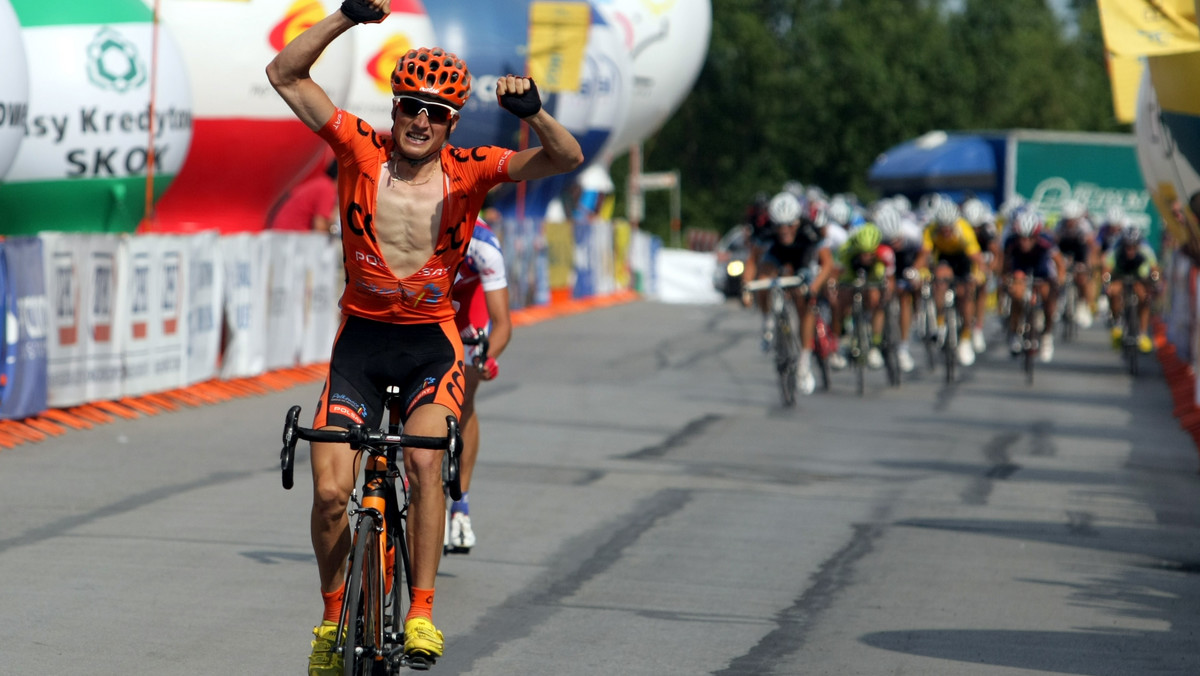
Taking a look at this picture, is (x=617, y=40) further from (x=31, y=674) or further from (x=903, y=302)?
(x=31, y=674)

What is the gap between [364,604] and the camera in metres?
5.29

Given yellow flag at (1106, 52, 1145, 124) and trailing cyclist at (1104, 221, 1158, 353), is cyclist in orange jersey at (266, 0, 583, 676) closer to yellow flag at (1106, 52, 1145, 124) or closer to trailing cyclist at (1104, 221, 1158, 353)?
yellow flag at (1106, 52, 1145, 124)

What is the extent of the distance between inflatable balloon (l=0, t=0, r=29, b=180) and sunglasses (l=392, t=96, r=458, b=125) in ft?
28.2

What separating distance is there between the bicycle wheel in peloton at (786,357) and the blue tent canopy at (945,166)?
31873 mm

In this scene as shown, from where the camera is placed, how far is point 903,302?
843 inches

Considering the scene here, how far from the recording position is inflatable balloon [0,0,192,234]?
14812mm

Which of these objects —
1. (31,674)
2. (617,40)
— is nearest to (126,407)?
(31,674)

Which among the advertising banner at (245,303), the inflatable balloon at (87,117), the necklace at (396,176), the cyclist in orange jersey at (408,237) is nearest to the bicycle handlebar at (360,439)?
the cyclist in orange jersey at (408,237)

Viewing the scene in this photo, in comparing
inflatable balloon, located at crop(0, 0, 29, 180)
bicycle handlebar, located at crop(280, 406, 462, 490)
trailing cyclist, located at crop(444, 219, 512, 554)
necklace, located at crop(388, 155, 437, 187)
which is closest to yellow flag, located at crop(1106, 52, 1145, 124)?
inflatable balloon, located at crop(0, 0, 29, 180)

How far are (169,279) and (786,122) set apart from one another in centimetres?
6560

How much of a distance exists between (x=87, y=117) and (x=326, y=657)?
10.7 metres

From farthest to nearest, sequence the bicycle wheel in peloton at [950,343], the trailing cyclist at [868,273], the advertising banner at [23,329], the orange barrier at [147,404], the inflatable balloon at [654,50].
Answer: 1. the inflatable balloon at [654,50]
2. the bicycle wheel in peloton at [950,343]
3. the trailing cyclist at [868,273]
4. the orange barrier at [147,404]
5. the advertising banner at [23,329]

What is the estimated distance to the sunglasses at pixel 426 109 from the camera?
559cm

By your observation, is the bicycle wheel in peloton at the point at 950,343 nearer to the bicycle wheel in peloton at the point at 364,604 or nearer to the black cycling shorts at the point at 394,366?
the black cycling shorts at the point at 394,366
